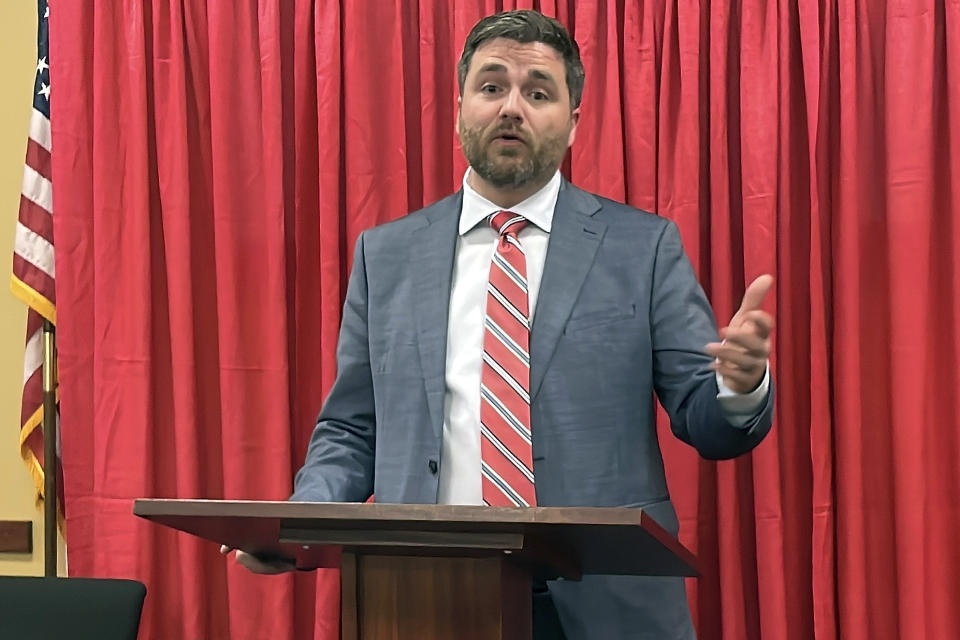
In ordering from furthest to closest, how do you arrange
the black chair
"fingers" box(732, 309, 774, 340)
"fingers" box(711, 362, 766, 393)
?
the black chair, "fingers" box(711, 362, 766, 393), "fingers" box(732, 309, 774, 340)

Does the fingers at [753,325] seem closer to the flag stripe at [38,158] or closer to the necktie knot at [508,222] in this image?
the necktie knot at [508,222]

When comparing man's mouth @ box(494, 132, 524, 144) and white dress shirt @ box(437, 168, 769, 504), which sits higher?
man's mouth @ box(494, 132, 524, 144)

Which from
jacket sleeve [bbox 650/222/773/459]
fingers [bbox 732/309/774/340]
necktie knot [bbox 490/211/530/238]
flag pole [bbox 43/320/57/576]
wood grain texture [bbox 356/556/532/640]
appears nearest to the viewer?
wood grain texture [bbox 356/556/532/640]

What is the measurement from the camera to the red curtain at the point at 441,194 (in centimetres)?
264

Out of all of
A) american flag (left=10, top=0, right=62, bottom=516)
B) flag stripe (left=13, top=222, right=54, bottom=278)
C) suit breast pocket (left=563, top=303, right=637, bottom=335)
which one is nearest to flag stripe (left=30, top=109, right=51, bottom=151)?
american flag (left=10, top=0, right=62, bottom=516)

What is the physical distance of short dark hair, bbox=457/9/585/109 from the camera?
2.16 meters

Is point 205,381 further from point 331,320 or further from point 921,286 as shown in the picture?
point 921,286

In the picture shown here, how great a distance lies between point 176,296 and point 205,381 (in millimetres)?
244

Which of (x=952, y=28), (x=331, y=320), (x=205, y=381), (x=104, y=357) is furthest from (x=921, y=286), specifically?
(x=104, y=357)

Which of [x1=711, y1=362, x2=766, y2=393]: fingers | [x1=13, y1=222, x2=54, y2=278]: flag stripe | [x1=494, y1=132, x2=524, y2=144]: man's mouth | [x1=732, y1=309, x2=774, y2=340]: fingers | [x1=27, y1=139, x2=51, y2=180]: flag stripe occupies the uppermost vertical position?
[x1=27, y1=139, x2=51, y2=180]: flag stripe

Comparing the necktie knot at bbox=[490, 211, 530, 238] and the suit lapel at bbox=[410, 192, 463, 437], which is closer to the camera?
the suit lapel at bbox=[410, 192, 463, 437]

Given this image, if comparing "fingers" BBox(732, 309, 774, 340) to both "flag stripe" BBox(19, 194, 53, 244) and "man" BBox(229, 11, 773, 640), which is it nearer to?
"man" BBox(229, 11, 773, 640)

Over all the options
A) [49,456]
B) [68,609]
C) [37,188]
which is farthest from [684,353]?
[37,188]

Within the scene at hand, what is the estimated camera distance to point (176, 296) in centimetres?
296
